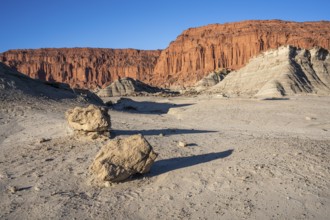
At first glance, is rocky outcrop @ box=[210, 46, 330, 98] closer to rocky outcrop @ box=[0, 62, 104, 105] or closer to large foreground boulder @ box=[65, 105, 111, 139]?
rocky outcrop @ box=[0, 62, 104, 105]

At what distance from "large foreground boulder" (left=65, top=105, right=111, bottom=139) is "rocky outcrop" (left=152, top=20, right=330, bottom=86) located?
85.4 metres

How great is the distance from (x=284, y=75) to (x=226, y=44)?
77.7m

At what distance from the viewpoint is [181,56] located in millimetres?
122000

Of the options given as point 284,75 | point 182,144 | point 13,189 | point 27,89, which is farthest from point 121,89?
point 13,189

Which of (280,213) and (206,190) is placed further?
(206,190)

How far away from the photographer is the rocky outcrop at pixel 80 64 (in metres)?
140

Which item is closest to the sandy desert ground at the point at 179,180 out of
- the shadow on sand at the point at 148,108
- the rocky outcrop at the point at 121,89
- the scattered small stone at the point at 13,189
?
the scattered small stone at the point at 13,189

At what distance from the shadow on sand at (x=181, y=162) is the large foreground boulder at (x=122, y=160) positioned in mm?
457

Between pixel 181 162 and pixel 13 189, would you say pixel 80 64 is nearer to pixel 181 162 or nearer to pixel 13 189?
pixel 181 162

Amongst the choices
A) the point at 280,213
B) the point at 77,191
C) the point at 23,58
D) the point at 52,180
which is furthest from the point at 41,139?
the point at 23,58

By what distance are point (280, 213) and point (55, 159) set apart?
20.3ft

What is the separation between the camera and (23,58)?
145 m

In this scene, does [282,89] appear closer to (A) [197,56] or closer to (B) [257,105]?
(B) [257,105]

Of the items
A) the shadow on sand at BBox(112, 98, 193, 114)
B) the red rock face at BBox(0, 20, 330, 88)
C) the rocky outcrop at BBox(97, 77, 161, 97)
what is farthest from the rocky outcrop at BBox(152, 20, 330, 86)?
the shadow on sand at BBox(112, 98, 193, 114)
